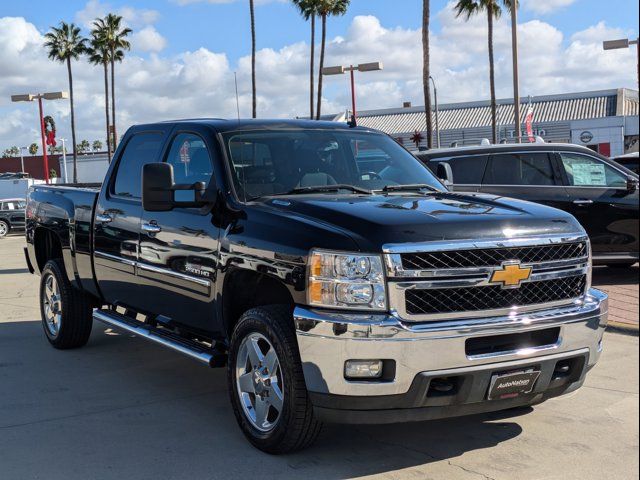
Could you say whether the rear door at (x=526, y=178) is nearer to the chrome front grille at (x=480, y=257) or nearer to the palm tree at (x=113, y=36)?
the chrome front grille at (x=480, y=257)

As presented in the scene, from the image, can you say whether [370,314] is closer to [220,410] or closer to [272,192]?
[272,192]

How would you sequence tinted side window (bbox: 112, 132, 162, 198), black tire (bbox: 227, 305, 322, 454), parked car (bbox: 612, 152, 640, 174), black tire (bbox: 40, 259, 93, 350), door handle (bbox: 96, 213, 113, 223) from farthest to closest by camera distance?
parked car (bbox: 612, 152, 640, 174) → black tire (bbox: 40, 259, 93, 350) → door handle (bbox: 96, 213, 113, 223) → tinted side window (bbox: 112, 132, 162, 198) → black tire (bbox: 227, 305, 322, 454)

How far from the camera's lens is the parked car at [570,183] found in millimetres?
10344

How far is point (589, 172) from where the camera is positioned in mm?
10617

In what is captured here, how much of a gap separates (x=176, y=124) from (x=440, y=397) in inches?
115

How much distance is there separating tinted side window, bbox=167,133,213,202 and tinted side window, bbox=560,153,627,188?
21.2ft

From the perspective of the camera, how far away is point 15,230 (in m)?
30.7

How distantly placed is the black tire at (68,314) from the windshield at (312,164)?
8.85 feet

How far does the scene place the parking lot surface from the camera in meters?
4.30

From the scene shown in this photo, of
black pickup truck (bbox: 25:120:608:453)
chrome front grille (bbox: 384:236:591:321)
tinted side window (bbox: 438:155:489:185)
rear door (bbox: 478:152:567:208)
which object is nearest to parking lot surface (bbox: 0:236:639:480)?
black pickup truck (bbox: 25:120:608:453)

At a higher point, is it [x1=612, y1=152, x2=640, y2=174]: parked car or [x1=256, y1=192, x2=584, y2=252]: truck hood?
[x1=612, y1=152, x2=640, y2=174]: parked car

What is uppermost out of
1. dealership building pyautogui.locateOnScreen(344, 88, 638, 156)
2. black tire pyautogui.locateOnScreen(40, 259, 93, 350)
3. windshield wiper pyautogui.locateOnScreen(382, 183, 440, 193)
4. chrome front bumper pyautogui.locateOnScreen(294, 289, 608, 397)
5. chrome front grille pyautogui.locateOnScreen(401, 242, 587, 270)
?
dealership building pyautogui.locateOnScreen(344, 88, 638, 156)

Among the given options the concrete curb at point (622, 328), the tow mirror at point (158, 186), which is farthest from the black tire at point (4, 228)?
the tow mirror at point (158, 186)

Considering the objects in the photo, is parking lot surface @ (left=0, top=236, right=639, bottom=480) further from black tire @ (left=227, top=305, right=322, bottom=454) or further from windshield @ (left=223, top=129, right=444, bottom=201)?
windshield @ (left=223, top=129, right=444, bottom=201)
